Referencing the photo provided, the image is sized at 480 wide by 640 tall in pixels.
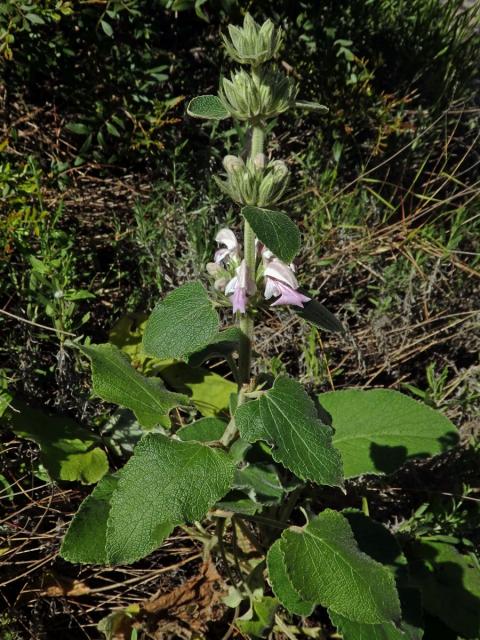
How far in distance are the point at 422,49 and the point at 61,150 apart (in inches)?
66.8

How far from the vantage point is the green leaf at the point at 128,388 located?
151 cm

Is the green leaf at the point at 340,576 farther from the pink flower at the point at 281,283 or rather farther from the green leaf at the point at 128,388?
the pink flower at the point at 281,283

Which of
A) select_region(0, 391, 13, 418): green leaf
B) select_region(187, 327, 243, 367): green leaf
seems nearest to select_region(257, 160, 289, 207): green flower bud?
select_region(187, 327, 243, 367): green leaf

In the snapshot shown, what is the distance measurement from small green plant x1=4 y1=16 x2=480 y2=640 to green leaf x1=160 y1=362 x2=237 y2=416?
362 mm

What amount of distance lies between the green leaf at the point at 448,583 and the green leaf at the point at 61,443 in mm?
1022

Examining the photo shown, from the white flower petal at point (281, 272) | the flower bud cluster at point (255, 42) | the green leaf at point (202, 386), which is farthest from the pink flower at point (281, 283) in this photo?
the green leaf at point (202, 386)

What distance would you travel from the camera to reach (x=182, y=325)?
1.36 m

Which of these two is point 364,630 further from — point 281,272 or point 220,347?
point 281,272

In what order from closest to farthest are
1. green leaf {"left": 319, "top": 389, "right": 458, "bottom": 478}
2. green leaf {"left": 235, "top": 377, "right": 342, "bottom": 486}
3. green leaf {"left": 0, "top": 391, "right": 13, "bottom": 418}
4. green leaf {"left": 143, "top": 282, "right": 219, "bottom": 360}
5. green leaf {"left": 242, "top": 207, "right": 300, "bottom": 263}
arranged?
Result: green leaf {"left": 242, "top": 207, "right": 300, "bottom": 263} < green leaf {"left": 235, "top": 377, "right": 342, "bottom": 486} < green leaf {"left": 143, "top": 282, "right": 219, "bottom": 360} < green leaf {"left": 0, "top": 391, "right": 13, "bottom": 418} < green leaf {"left": 319, "top": 389, "right": 458, "bottom": 478}

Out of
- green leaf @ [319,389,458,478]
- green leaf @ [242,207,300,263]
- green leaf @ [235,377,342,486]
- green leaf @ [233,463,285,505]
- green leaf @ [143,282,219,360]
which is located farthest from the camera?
green leaf @ [319,389,458,478]

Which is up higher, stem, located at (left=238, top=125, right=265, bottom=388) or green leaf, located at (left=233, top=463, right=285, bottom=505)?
stem, located at (left=238, top=125, right=265, bottom=388)

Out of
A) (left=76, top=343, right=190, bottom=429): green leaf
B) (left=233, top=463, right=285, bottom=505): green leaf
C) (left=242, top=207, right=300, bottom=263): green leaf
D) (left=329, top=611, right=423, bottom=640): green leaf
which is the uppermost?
(left=242, top=207, right=300, bottom=263): green leaf

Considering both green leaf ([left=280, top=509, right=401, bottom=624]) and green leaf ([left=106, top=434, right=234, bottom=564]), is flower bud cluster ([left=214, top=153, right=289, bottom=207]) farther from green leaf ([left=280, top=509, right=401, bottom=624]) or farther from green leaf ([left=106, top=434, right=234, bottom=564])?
green leaf ([left=280, top=509, right=401, bottom=624])

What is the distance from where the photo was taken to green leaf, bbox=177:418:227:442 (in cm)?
165
